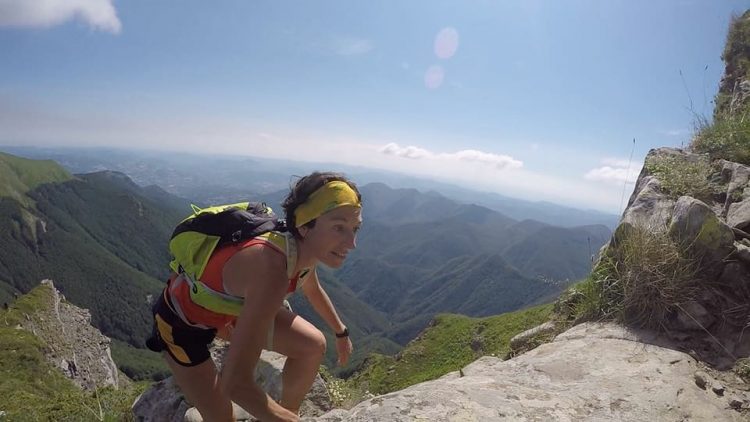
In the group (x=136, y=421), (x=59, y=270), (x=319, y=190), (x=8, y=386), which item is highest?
(x=319, y=190)

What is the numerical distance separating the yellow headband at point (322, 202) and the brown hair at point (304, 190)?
0.05 m

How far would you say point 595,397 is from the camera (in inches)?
157

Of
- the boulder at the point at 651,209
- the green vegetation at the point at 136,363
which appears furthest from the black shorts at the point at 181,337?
the green vegetation at the point at 136,363

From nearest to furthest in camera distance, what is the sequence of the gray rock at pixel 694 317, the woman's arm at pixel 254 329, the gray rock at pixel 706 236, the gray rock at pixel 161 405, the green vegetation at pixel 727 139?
the woman's arm at pixel 254 329 < the gray rock at pixel 694 317 < the gray rock at pixel 706 236 < the gray rock at pixel 161 405 < the green vegetation at pixel 727 139

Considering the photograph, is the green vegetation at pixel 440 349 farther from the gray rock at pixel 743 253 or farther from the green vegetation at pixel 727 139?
the gray rock at pixel 743 253

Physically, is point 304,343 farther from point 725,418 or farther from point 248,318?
point 725,418

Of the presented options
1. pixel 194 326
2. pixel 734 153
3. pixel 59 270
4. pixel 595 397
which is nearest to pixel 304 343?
pixel 194 326

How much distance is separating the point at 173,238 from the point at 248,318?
4.63 ft

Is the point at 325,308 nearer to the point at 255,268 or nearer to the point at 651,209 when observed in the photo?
the point at 255,268

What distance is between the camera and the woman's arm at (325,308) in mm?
4941

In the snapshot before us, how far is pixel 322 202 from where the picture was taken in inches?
140

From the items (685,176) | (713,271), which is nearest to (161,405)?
(713,271)

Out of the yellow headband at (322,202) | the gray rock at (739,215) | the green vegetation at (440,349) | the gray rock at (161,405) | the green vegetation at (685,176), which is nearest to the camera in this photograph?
the yellow headband at (322,202)

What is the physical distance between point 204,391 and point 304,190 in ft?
6.96
